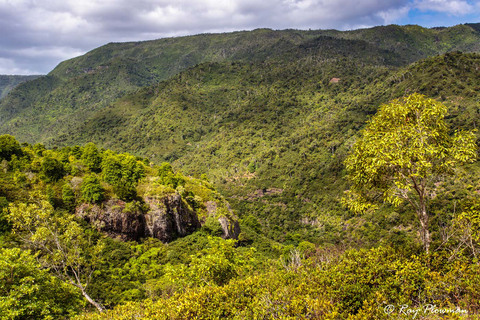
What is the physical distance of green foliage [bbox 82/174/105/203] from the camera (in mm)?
36969

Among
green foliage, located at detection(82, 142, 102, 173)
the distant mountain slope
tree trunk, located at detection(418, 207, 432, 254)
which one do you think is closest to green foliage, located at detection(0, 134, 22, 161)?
green foliage, located at detection(82, 142, 102, 173)

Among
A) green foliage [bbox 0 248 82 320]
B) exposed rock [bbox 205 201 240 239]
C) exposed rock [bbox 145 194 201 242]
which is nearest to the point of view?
green foliage [bbox 0 248 82 320]

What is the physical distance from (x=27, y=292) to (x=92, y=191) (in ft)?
86.2

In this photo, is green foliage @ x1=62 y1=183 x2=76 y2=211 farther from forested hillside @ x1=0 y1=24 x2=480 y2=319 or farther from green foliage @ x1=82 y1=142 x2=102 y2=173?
green foliage @ x1=82 y1=142 x2=102 y2=173

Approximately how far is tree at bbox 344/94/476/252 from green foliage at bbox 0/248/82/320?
16725 mm

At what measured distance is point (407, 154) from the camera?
9.91 meters

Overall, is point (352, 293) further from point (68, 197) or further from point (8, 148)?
point (8, 148)

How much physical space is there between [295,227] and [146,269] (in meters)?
86.4

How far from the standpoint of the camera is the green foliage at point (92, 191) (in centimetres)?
3697

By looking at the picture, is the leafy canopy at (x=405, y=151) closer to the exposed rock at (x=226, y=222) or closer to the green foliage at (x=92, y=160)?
the exposed rock at (x=226, y=222)

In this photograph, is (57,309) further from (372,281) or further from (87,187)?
(87,187)

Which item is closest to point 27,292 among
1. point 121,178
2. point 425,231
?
point 425,231

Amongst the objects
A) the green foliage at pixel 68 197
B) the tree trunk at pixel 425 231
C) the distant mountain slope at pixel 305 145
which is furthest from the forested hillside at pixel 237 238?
the distant mountain slope at pixel 305 145

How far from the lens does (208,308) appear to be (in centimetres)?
1031
